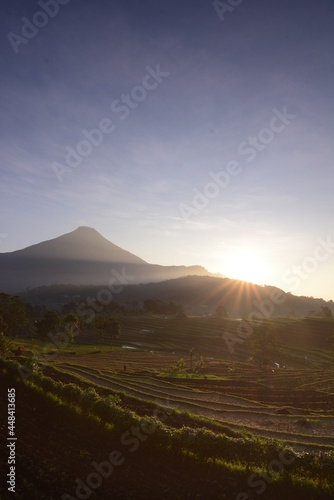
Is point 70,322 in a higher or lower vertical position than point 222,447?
lower

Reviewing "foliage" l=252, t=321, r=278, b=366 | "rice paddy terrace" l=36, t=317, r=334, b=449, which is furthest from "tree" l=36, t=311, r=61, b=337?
"foliage" l=252, t=321, r=278, b=366

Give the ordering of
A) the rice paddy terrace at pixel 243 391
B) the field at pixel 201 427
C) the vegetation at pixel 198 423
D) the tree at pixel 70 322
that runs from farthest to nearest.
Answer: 1. the tree at pixel 70 322
2. the rice paddy terrace at pixel 243 391
3. the vegetation at pixel 198 423
4. the field at pixel 201 427

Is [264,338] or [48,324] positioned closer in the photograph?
[264,338]

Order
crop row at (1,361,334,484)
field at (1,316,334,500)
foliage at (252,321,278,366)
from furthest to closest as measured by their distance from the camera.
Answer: foliage at (252,321,278,366), crop row at (1,361,334,484), field at (1,316,334,500)

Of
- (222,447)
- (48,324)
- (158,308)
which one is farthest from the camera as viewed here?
(158,308)

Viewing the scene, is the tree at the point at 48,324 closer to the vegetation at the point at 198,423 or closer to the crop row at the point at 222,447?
the vegetation at the point at 198,423

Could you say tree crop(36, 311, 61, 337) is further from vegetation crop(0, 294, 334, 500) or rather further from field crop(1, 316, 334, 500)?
field crop(1, 316, 334, 500)

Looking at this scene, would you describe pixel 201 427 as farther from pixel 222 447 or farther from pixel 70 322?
pixel 70 322

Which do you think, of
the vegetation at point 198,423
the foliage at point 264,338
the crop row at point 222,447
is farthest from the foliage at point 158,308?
the crop row at point 222,447

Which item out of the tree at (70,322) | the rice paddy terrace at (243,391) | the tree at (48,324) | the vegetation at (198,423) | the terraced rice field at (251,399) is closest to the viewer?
the vegetation at (198,423)

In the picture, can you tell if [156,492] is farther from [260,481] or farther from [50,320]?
[50,320]

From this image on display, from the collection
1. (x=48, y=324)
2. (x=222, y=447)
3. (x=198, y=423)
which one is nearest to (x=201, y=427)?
(x=198, y=423)

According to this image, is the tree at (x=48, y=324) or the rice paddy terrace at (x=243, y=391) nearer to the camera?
the rice paddy terrace at (x=243, y=391)

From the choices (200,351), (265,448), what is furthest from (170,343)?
(265,448)
